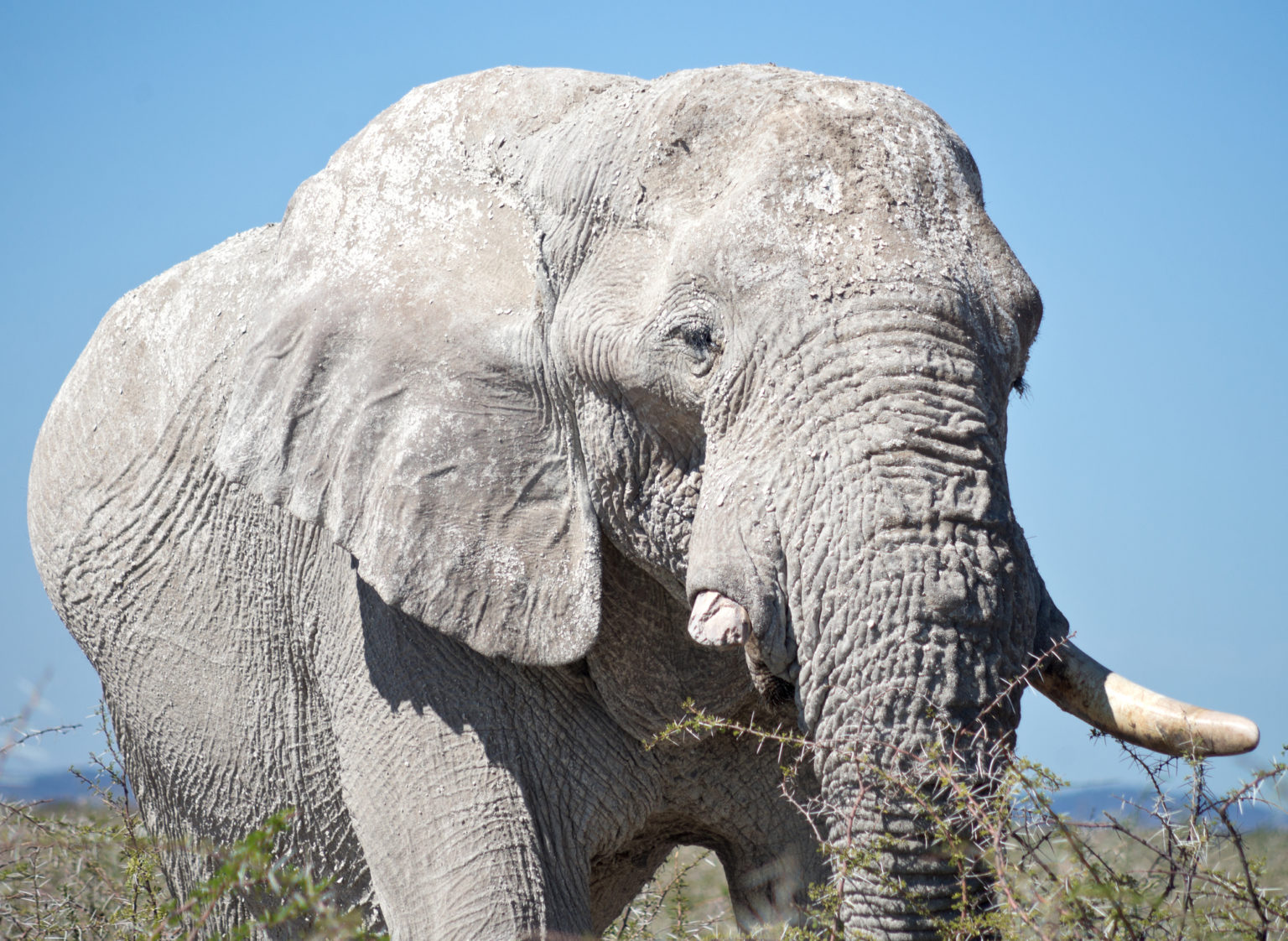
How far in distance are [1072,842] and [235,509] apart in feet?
9.26

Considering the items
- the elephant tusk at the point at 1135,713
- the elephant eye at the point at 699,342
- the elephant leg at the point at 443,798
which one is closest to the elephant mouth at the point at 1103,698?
the elephant tusk at the point at 1135,713

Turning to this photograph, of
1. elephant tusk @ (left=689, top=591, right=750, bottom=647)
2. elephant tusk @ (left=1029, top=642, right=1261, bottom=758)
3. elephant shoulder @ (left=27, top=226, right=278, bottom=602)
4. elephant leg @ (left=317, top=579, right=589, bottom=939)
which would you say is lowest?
elephant leg @ (left=317, top=579, right=589, bottom=939)

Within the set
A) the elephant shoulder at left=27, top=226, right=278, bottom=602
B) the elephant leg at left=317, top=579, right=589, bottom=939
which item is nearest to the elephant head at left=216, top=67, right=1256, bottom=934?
the elephant leg at left=317, top=579, right=589, bottom=939

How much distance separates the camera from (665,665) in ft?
13.8

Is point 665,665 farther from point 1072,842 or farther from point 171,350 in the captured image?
point 171,350

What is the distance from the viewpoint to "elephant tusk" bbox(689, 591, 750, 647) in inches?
130

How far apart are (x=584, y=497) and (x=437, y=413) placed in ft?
1.44

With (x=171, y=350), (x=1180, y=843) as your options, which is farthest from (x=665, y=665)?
(x=171, y=350)

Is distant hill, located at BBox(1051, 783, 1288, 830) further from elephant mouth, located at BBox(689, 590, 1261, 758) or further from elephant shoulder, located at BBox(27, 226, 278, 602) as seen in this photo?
elephant shoulder, located at BBox(27, 226, 278, 602)

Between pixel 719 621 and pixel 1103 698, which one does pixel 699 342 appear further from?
pixel 1103 698

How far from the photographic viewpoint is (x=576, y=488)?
3.95 metres

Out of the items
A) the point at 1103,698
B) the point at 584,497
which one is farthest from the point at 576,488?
the point at 1103,698

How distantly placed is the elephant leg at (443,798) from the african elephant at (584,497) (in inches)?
0.4

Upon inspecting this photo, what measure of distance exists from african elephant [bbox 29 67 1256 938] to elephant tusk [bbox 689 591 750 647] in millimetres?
11
